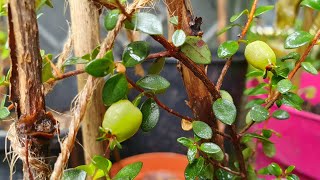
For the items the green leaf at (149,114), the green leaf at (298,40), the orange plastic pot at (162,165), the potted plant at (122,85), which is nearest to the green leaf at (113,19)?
the potted plant at (122,85)

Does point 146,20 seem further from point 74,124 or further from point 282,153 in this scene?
point 282,153

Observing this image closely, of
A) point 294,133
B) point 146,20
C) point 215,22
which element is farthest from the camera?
point 215,22

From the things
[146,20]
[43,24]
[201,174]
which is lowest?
[201,174]

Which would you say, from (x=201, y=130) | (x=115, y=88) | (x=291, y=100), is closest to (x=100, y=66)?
(x=115, y=88)

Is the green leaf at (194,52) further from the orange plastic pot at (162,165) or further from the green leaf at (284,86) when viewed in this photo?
the orange plastic pot at (162,165)

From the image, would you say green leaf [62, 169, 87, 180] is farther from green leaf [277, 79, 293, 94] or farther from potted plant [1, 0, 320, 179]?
green leaf [277, 79, 293, 94]

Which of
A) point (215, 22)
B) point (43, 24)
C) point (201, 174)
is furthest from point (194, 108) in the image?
point (43, 24)
